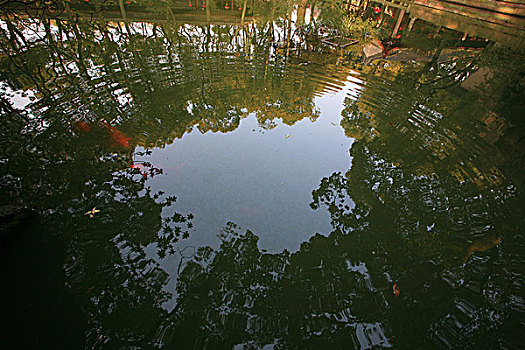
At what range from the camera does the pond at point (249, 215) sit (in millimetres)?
2402

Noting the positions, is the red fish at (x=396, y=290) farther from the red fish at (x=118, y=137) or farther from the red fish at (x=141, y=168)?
the red fish at (x=118, y=137)

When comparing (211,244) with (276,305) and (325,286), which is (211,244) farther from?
(325,286)

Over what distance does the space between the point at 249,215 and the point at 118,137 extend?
268 cm

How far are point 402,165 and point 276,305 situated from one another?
312 centimetres

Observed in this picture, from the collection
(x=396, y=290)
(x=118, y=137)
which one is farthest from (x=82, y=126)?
(x=396, y=290)

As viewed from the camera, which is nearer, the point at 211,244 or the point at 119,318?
the point at 119,318

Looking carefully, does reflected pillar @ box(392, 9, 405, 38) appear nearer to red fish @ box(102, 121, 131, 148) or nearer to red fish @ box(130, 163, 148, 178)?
red fish @ box(102, 121, 131, 148)

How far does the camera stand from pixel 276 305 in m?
2.54

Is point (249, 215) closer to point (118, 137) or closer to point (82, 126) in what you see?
point (118, 137)

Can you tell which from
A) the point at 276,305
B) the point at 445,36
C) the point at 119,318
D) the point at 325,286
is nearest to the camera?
the point at 119,318

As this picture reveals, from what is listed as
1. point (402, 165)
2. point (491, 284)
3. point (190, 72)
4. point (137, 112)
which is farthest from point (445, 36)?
point (137, 112)

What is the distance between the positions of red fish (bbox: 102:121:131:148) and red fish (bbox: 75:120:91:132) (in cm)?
26

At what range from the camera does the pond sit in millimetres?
2402

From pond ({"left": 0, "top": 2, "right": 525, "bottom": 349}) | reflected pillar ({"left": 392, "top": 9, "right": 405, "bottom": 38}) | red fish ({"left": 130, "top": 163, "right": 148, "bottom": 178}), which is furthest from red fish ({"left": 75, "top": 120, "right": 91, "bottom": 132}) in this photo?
reflected pillar ({"left": 392, "top": 9, "right": 405, "bottom": 38})
